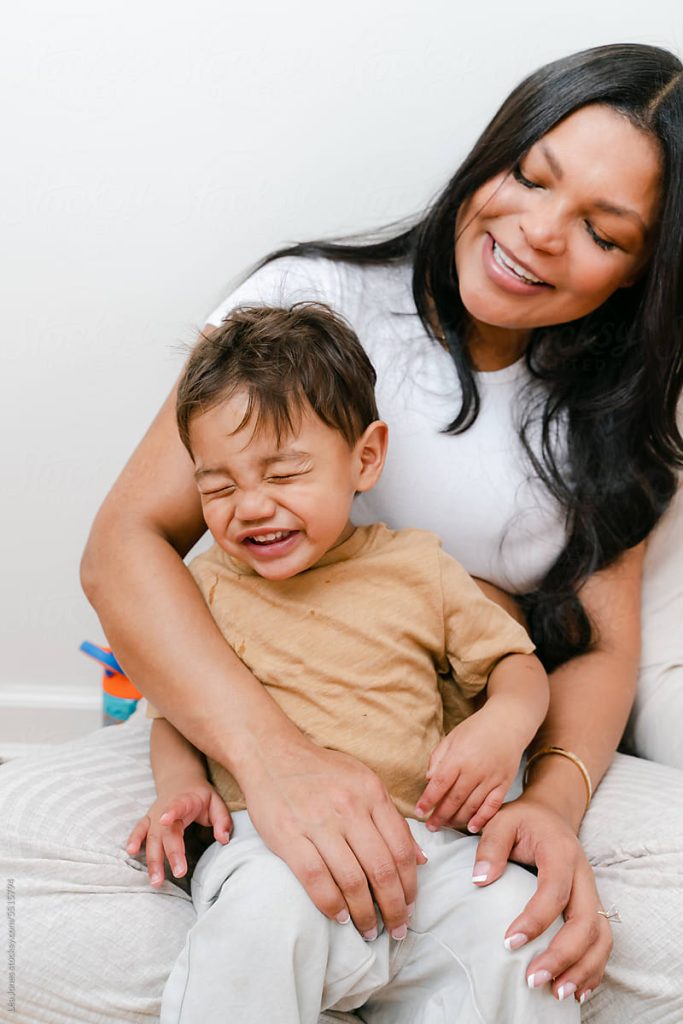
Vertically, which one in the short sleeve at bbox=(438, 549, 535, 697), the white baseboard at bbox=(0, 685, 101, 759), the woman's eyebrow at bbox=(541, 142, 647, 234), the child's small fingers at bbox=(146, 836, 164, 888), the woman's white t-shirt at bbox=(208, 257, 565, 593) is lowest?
the white baseboard at bbox=(0, 685, 101, 759)

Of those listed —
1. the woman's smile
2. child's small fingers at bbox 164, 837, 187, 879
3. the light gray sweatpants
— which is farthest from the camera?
the woman's smile

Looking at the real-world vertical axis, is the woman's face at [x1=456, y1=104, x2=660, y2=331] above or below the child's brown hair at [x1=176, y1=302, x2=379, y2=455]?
above

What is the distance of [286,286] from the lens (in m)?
1.40

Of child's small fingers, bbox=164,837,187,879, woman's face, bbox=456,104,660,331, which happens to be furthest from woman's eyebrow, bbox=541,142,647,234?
child's small fingers, bbox=164,837,187,879

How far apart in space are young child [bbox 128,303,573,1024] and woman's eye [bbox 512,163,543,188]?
0.93 ft

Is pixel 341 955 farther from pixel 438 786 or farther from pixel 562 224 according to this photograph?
pixel 562 224

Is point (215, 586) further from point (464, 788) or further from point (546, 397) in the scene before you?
point (546, 397)

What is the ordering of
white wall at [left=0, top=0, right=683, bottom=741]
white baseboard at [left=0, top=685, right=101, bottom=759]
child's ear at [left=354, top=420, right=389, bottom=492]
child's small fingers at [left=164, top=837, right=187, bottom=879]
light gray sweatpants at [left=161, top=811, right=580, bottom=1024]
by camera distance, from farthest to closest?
white baseboard at [left=0, top=685, right=101, bottom=759] < white wall at [left=0, top=0, right=683, bottom=741] < child's ear at [left=354, top=420, right=389, bottom=492] < child's small fingers at [left=164, top=837, right=187, bottom=879] < light gray sweatpants at [left=161, top=811, right=580, bottom=1024]

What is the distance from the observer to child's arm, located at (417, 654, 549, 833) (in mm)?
1116

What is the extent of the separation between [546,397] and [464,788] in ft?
1.93

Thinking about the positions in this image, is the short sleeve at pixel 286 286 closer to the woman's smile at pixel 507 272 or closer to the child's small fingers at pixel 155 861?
the woman's smile at pixel 507 272

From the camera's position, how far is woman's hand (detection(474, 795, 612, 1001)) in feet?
3.39

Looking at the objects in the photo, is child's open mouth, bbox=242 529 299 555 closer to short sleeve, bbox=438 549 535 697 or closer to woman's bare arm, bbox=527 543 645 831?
short sleeve, bbox=438 549 535 697

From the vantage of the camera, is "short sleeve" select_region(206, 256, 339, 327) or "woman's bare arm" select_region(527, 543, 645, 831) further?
"short sleeve" select_region(206, 256, 339, 327)
